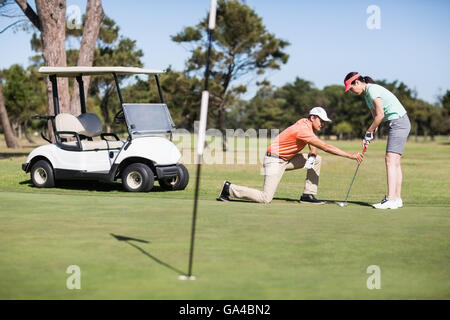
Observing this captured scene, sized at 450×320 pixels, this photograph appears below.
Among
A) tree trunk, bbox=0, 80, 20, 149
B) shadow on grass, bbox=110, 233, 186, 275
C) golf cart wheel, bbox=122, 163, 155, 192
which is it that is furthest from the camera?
tree trunk, bbox=0, 80, 20, 149

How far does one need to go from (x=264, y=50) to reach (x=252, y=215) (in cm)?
3518

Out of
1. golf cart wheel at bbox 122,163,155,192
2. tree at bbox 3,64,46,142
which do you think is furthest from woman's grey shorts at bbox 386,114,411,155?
tree at bbox 3,64,46,142

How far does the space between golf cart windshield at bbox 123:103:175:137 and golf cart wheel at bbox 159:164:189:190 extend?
86 cm

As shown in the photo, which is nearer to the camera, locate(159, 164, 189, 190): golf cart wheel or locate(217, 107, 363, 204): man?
locate(217, 107, 363, 204): man

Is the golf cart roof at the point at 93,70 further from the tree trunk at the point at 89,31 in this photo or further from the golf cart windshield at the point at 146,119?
the tree trunk at the point at 89,31

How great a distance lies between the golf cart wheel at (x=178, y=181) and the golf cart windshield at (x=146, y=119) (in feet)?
2.82

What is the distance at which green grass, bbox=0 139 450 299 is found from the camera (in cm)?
475

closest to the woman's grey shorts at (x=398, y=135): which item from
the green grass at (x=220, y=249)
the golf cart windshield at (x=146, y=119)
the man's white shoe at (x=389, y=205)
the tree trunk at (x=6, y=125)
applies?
the man's white shoe at (x=389, y=205)

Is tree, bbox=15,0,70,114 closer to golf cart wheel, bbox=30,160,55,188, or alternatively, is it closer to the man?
golf cart wheel, bbox=30,160,55,188

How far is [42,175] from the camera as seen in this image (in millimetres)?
13242

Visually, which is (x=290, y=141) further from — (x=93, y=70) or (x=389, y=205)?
(x=93, y=70)

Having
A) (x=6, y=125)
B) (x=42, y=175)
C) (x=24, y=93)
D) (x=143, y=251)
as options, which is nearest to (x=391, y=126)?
(x=143, y=251)
